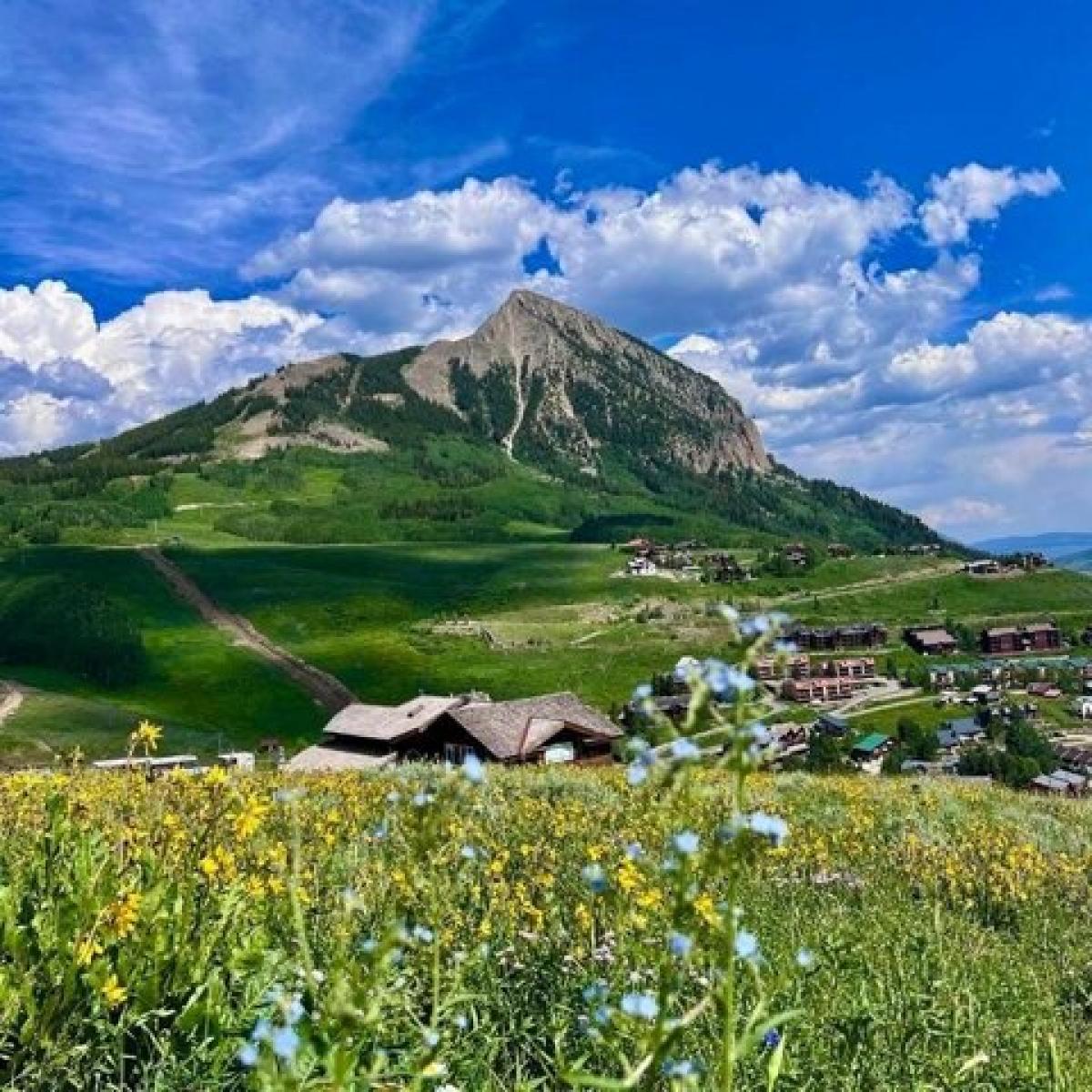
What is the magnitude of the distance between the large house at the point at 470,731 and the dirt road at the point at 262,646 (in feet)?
196

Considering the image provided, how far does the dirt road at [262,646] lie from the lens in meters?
131

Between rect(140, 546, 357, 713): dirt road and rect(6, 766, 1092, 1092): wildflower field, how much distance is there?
388 feet

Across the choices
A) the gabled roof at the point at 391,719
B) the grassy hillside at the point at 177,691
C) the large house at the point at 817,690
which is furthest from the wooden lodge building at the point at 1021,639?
the gabled roof at the point at 391,719

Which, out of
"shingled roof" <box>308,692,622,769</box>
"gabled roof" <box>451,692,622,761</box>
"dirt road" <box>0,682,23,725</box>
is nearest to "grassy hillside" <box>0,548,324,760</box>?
"dirt road" <box>0,682,23,725</box>

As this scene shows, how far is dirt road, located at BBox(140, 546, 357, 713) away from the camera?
13062 centimetres

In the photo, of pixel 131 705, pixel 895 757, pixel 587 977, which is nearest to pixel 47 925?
pixel 587 977

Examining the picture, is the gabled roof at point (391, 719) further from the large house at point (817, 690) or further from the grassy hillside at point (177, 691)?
the large house at point (817, 690)

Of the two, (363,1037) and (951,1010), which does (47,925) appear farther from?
(951,1010)

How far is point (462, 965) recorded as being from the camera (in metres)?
4.93

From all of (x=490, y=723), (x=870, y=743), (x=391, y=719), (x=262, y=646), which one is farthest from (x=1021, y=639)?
(x=490, y=723)

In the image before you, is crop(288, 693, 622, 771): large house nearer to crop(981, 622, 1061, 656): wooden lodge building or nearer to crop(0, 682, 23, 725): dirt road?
crop(0, 682, 23, 725): dirt road

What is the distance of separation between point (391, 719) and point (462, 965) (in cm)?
6004

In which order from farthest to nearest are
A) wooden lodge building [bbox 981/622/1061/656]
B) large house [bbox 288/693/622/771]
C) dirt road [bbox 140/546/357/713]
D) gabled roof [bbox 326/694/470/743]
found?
wooden lodge building [bbox 981/622/1061/656] < dirt road [bbox 140/546/357/713] < gabled roof [bbox 326/694/470/743] < large house [bbox 288/693/622/771]

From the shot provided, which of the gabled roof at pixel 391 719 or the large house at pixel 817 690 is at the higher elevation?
the gabled roof at pixel 391 719
